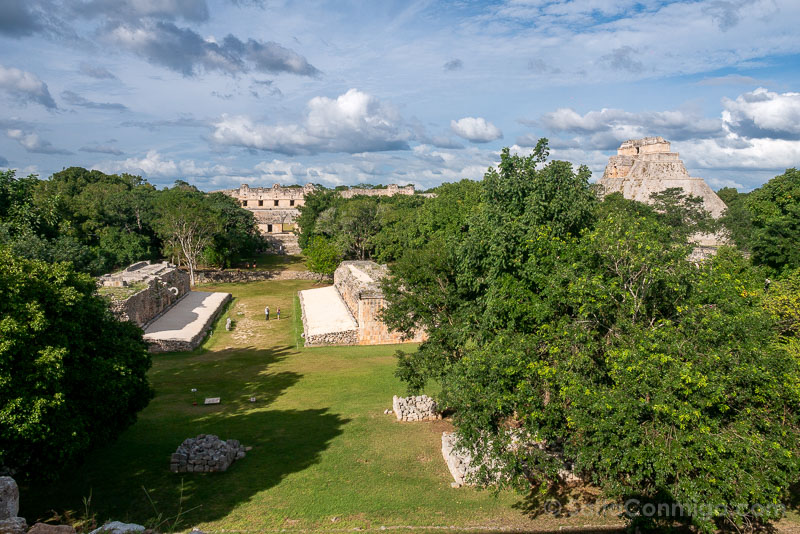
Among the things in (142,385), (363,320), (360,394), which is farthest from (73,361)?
(363,320)

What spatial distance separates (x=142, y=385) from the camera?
37.5ft

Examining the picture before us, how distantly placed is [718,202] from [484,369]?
4397 centimetres

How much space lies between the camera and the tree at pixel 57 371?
328 inches

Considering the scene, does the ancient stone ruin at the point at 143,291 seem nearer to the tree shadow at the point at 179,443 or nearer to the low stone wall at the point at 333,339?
the tree shadow at the point at 179,443

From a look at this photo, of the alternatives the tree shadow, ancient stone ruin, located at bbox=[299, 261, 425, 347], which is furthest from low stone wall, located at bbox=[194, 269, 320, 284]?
the tree shadow

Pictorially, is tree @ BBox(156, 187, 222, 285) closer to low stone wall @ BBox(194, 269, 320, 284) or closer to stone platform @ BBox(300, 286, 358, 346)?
low stone wall @ BBox(194, 269, 320, 284)

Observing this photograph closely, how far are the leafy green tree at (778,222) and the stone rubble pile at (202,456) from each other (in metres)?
22.3

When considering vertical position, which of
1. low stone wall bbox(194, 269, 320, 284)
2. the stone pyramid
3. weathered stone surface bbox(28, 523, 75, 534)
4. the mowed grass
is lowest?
the mowed grass

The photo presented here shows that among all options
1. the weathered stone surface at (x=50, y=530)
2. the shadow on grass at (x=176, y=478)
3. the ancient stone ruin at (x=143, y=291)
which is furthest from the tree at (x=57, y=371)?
the ancient stone ruin at (x=143, y=291)

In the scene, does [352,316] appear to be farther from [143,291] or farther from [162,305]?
[162,305]

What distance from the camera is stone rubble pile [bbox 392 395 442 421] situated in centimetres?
1505

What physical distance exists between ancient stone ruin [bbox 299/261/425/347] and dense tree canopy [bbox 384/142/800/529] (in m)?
10.5

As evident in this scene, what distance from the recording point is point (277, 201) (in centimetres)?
8006

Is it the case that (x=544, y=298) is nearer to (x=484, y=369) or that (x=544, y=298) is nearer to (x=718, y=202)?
(x=484, y=369)
